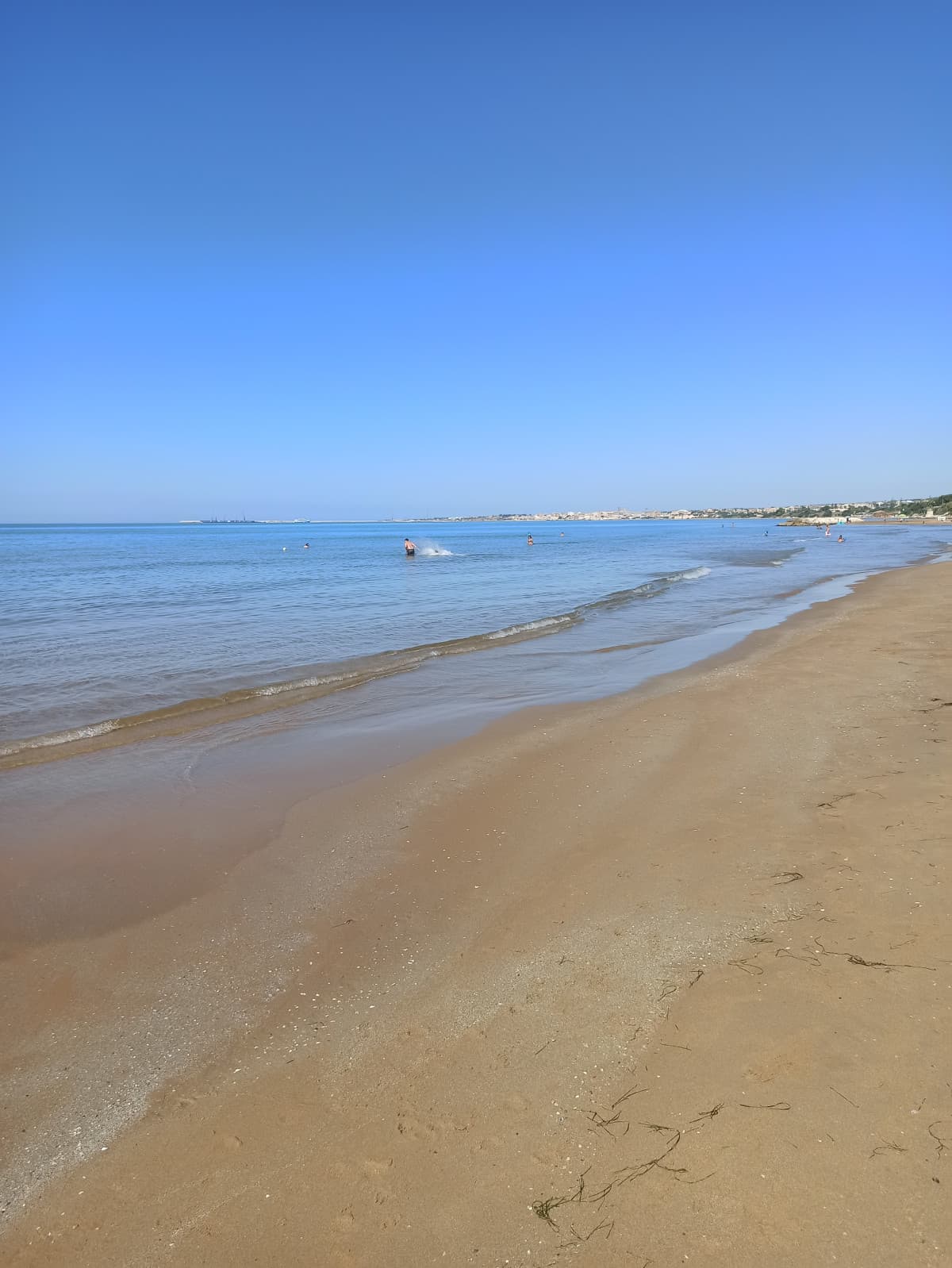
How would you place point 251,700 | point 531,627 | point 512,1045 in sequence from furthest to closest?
point 531,627 < point 251,700 < point 512,1045

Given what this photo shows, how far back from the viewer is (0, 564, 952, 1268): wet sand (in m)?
2.50

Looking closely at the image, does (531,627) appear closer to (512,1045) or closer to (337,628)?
(337,628)

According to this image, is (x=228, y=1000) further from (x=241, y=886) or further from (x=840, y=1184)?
(x=840, y=1184)

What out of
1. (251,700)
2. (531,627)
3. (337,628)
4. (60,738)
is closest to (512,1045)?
(60,738)

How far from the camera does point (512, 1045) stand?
11.0ft

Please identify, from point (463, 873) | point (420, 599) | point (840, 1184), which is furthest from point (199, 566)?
point (840, 1184)

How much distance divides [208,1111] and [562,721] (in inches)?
259

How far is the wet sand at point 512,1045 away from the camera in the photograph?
8.20 ft

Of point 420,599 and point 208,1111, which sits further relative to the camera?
point 420,599

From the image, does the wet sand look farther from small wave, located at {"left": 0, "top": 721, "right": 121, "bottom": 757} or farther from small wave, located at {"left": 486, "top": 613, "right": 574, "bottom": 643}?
small wave, located at {"left": 486, "top": 613, "right": 574, "bottom": 643}

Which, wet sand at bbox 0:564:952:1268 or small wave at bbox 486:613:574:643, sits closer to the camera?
wet sand at bbox 0:564:952:1268

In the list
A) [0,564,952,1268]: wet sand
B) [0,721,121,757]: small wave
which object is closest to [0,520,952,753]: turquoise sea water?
[0,721,121,757]: small wave

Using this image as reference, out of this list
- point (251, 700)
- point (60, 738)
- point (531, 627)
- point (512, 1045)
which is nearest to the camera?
point (512, 1045)

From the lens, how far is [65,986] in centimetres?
400
